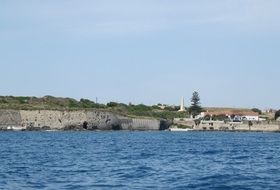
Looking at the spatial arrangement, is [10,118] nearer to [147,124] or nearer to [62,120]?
[62,120]

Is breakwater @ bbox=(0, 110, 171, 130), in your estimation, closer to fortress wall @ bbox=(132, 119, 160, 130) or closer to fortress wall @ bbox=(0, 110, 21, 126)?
fortress wall @ bbox=(0, 110, 21, 126)

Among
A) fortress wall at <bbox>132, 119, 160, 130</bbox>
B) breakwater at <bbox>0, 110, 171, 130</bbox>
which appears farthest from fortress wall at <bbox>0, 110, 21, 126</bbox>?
fortress wall at <bbox>132, 119, 160, 130</bbox>

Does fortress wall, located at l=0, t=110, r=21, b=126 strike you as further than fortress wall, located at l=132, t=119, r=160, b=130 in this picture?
No

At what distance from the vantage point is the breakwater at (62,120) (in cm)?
17312

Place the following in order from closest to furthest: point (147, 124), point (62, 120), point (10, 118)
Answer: point (10, 118), point (62, 120), point (147, 124)

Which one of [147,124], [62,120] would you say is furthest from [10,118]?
[147,124]

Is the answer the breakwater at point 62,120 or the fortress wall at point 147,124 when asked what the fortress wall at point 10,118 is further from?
the fortress wall at point 147,124

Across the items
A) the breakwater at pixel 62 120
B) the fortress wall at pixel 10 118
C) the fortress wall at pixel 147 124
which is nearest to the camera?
the fortress wall at pixel 10 118

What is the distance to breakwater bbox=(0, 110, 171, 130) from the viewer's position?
173 metres

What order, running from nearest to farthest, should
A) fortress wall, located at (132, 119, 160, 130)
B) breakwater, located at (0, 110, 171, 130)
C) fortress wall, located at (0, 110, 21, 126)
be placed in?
1. fortress wall, located at (0, 110, 21, 126)
2. breakwater, located at (0, 110, 171, 130)
3. fortress wall, located at (132, 119, 160, 130)

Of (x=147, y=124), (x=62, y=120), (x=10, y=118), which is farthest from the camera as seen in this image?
(x=147, y=124)

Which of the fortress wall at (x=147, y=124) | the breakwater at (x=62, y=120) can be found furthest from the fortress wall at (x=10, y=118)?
the fortress wall at (x=147, y=124)

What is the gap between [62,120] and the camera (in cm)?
17825

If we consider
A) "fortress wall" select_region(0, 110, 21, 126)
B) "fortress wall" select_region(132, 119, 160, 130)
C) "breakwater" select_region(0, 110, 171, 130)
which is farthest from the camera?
"fortress wall" select_region(132, 119, 160, 130)
